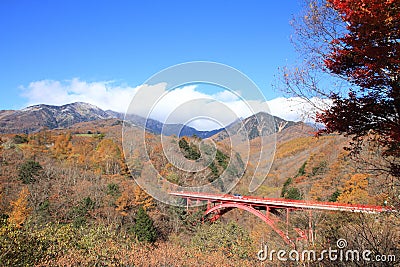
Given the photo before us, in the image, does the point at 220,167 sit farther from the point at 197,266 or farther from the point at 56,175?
the point at 56,175

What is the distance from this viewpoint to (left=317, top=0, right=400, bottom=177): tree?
330cm

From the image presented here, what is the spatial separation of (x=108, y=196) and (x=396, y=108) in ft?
72.2

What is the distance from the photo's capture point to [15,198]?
21469mm

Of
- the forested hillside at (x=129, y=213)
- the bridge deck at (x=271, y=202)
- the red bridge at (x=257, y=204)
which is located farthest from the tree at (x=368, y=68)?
the red bridge at (x=257, y=204)

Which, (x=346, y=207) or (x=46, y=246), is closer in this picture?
(x=46, y=246)

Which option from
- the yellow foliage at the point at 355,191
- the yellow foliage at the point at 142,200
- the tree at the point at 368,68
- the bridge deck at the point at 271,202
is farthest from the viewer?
the yellow foliage at the point at 142,200

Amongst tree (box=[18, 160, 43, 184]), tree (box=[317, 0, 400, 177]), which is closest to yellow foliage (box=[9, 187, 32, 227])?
tree (box=[18, 160, 43, 184])

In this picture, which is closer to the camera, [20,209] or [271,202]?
[271,202]

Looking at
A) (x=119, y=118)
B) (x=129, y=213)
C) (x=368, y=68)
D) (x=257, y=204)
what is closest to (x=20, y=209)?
(x=129, y=213)

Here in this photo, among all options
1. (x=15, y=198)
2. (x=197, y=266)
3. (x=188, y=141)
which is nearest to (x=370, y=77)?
(x=197, y=266)

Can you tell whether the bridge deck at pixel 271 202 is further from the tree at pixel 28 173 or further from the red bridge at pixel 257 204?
the tree at pixel 28 173

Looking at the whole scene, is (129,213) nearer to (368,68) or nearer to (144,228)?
(144,228)

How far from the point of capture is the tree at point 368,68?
3.30 metres

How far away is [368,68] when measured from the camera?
3650 millimetres
